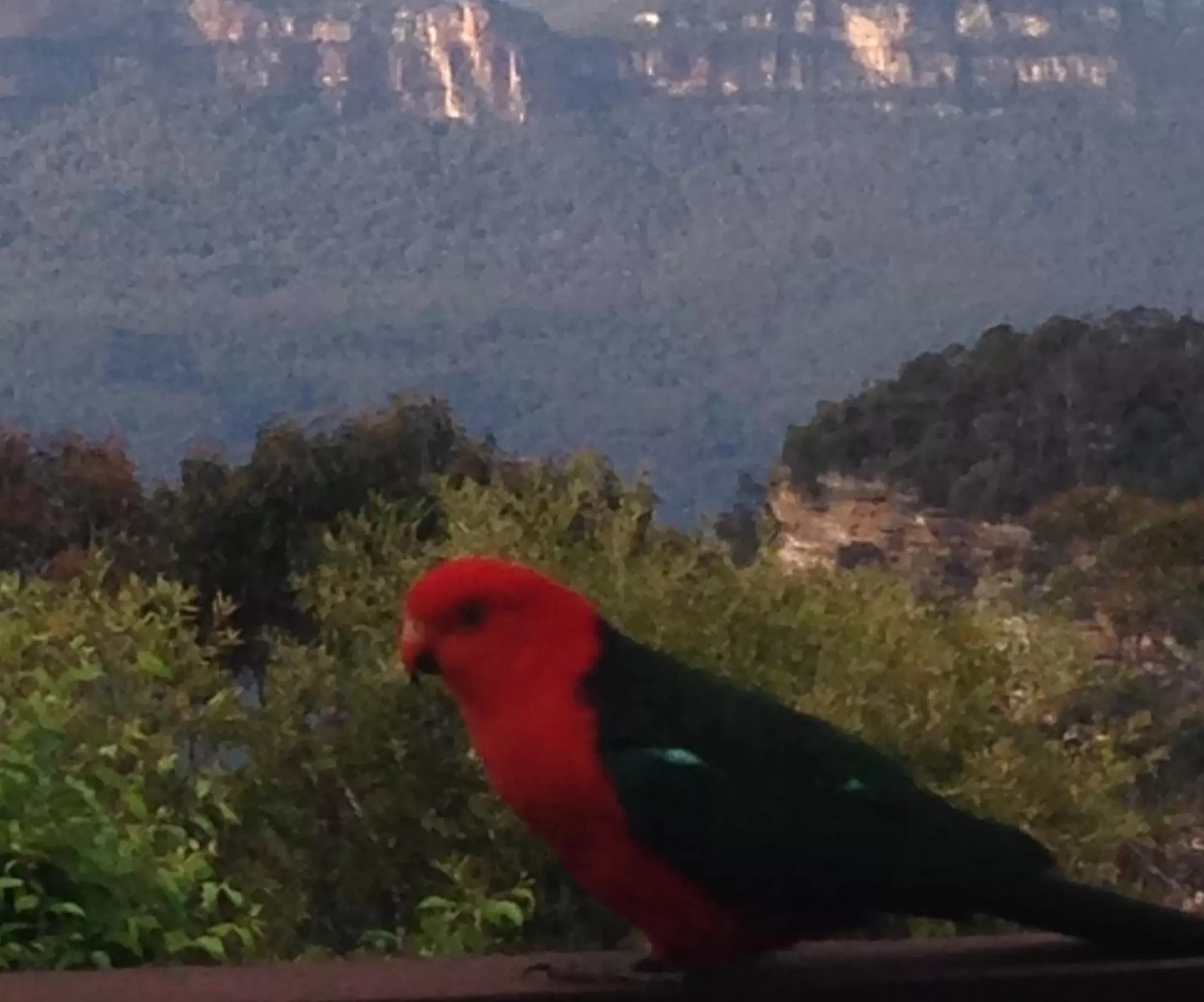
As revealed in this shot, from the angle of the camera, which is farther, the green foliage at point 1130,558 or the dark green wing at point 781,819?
the green foliage at point 1130,558

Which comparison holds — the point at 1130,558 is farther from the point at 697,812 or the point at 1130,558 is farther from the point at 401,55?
the point at 697,812

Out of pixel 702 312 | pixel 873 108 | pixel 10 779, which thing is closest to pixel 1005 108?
pixel 873 108

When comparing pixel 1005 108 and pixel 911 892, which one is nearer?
pixel 911 892

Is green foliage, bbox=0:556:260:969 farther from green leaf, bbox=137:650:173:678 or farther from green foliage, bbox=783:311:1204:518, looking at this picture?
green foliage, bbox=783:311:1204:518

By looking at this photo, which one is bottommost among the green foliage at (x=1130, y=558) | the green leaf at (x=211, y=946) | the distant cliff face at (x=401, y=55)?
the green leaf at (x=211, y=946)

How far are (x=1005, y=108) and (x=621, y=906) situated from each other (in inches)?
59.5

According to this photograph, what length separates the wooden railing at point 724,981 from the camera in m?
0.67

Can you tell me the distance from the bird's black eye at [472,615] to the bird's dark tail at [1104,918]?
0.23m

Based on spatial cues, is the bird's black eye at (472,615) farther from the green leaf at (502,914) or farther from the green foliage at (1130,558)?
the green foliage at (1130,558)

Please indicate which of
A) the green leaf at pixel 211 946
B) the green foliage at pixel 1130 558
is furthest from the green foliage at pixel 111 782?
the green foliage at pixel 1130 558

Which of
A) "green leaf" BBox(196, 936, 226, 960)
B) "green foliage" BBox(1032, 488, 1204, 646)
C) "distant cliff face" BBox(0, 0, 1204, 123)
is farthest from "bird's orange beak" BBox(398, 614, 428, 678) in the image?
"distant cliff face" BBox(0, 0, 1204, 123)

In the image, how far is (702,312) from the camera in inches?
75.4

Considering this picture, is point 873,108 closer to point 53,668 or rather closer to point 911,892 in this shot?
point 53,668

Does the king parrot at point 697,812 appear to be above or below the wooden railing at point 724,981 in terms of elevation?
above
